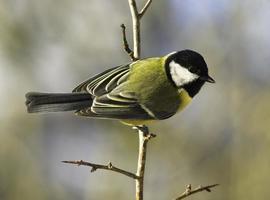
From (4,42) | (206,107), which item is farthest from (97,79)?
(4,42)

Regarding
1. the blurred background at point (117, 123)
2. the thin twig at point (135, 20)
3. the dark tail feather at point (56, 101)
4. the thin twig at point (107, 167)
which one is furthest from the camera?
the blurred background at point (117, 123)

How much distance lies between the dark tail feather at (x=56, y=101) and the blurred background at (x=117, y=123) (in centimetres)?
339

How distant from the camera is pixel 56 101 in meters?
2.47

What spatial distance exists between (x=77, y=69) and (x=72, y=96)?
16.3ft

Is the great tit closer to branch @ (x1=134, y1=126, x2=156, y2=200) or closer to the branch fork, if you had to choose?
the branch fork

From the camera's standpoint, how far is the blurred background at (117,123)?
5875mm

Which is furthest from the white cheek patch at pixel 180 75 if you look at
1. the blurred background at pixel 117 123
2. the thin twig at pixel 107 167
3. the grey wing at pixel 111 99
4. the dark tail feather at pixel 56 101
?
the blurred background at pixel 117 123

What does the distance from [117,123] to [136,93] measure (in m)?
4.50

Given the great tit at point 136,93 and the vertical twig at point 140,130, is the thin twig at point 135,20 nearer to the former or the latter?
the vertical twig at point 140,130

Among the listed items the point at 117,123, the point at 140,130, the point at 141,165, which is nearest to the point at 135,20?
the point at 140,130

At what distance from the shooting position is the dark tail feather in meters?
2.42

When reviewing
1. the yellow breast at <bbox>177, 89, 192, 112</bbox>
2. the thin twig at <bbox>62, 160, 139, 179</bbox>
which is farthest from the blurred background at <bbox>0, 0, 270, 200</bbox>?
the thin twig at <bbox>62, 160, 139, 179</bbox>

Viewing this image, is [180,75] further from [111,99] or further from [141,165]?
[141,165]

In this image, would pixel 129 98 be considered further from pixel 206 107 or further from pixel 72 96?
pixel 206 107
